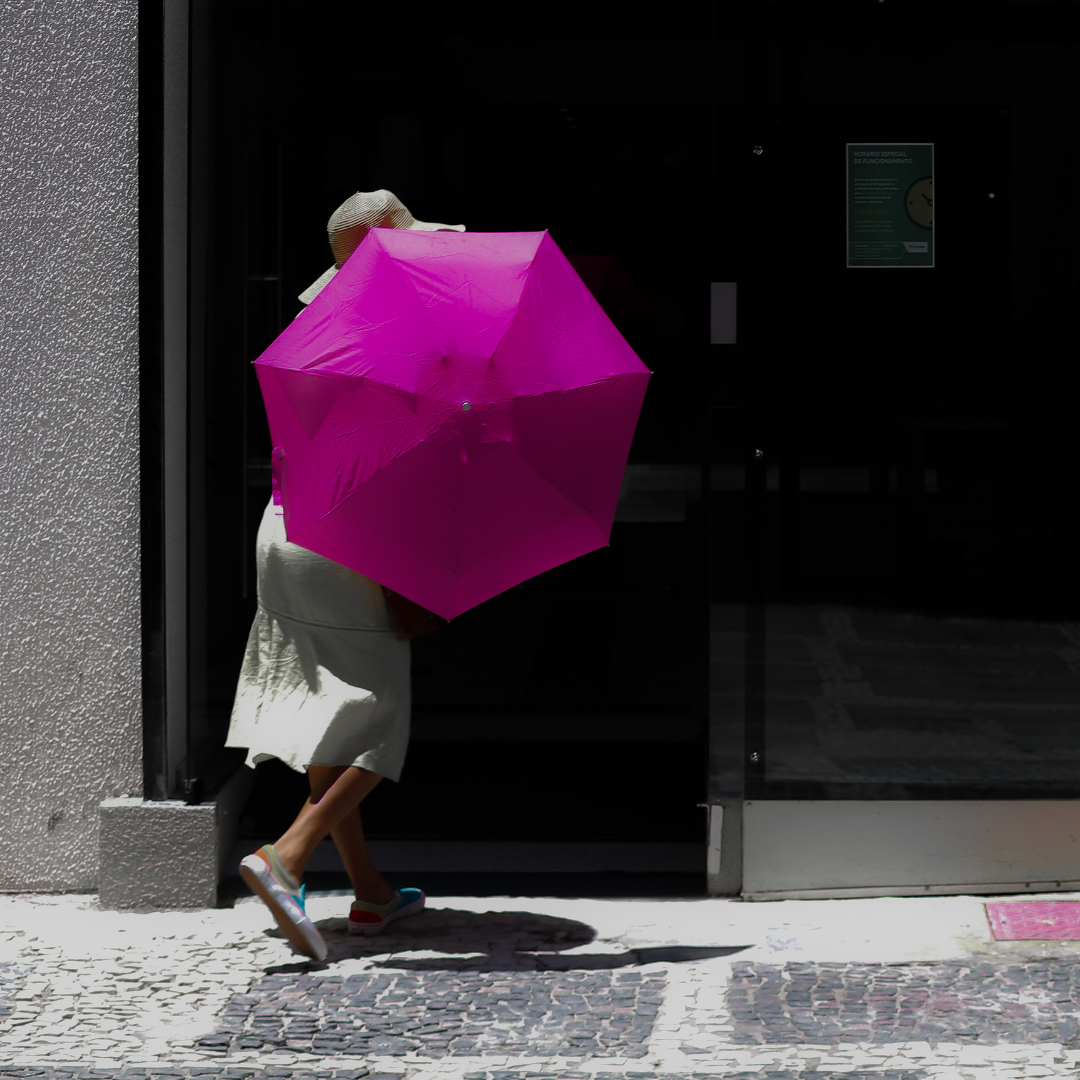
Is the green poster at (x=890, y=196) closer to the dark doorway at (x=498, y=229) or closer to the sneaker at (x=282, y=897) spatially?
the dark doorway at (x=498, y=229)

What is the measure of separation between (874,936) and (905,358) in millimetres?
1711

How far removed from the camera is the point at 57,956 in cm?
416

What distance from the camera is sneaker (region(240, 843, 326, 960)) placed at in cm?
395

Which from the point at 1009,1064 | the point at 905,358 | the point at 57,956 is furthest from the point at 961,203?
the point at 57,956

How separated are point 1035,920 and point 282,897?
2.09 m

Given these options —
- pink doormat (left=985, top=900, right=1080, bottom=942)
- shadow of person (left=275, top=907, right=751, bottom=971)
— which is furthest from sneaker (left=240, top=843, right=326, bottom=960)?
pink doormat (left=985, top=900, right=1080, bottom=942)

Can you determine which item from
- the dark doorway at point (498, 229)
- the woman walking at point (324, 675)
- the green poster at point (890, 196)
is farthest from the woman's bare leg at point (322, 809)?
the green poster at point (890, 196)

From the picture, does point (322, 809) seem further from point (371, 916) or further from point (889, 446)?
point (889, 446)

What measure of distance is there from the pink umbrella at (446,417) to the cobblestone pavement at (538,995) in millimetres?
1021

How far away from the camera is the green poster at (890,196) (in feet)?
15.2

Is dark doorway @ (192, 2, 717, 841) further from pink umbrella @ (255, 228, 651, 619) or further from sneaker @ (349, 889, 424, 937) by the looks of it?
pink umbrella @ (255, 228, 651, 619)

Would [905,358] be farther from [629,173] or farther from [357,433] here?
[629,173]

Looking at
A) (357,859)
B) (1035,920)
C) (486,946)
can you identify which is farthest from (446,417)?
(1035,920)

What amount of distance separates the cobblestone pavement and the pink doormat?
56mm
